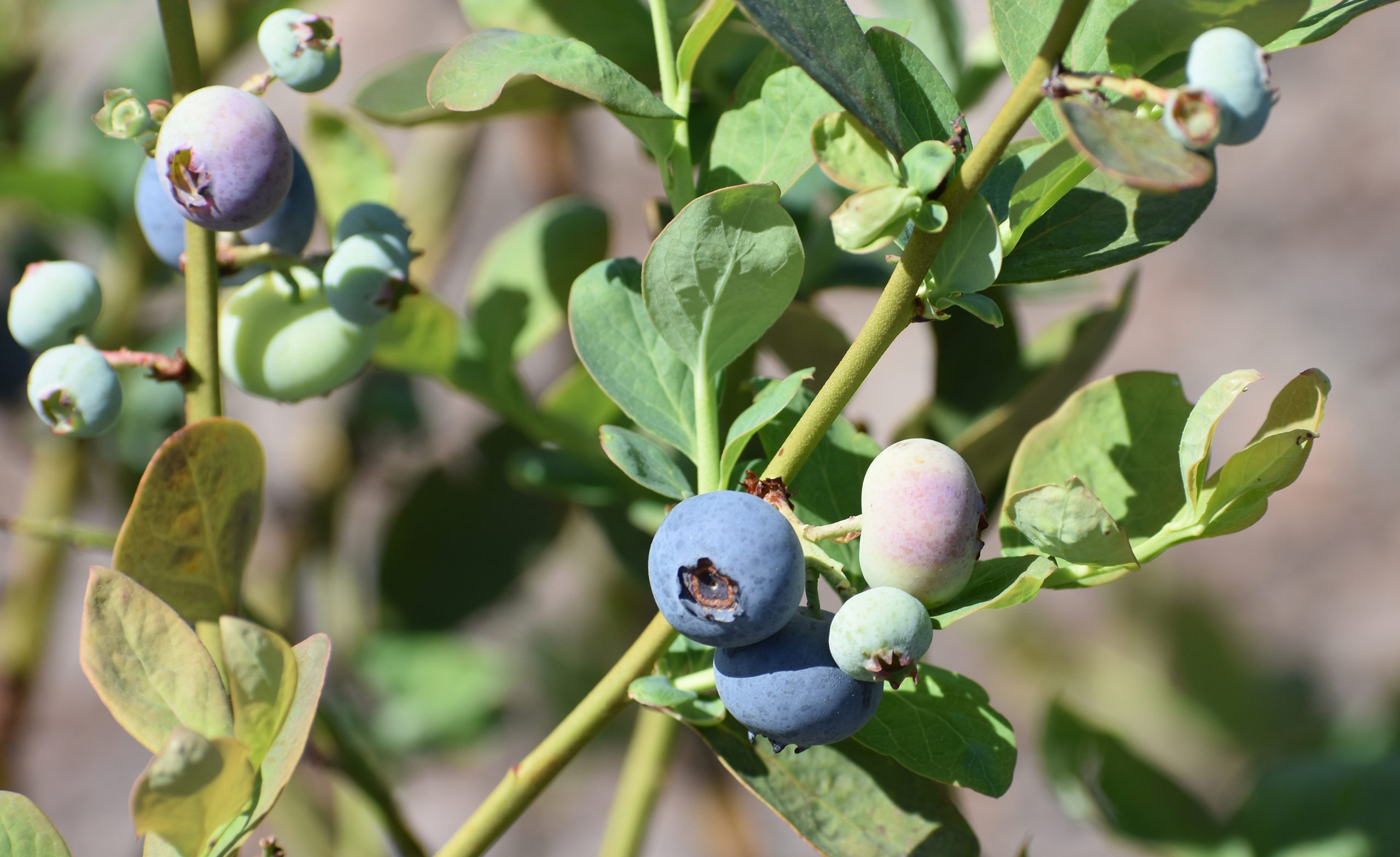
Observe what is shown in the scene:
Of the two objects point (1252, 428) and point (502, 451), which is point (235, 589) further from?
point (1252, 428)

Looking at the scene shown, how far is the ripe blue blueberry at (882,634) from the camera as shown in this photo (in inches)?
12.9

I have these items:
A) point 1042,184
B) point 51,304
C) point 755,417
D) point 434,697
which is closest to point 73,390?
point 51,304

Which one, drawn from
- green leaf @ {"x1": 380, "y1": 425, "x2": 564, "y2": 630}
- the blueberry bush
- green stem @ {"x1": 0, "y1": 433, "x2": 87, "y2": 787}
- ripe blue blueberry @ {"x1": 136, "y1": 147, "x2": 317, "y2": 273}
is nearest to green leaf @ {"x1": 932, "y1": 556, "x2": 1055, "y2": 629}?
the blueberry bush

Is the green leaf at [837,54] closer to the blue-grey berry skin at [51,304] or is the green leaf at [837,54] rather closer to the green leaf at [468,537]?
the blue-grey berry skin at [51,304]

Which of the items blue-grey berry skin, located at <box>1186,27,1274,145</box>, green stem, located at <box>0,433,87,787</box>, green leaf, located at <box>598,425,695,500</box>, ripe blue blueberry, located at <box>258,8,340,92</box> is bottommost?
green stem, located at <box>0,433,87,787</box>

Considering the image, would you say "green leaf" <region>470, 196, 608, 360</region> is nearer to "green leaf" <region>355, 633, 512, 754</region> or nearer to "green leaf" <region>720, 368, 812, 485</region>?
"green leaf" <region>720, 368, 812, 485</region>

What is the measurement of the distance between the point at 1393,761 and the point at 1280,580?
1325 millimetres

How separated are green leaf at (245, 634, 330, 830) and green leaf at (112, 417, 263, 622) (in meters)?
0.08

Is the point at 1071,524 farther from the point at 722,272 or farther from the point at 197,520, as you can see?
the point at 197,520

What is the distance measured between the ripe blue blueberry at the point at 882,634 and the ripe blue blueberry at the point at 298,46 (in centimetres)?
29

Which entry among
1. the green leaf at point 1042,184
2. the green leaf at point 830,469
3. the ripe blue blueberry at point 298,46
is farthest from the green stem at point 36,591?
the green leaf at point 1042,184

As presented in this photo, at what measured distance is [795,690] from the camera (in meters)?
0.36

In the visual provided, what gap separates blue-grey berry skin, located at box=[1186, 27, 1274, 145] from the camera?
29 cm

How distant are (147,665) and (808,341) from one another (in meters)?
0.35
